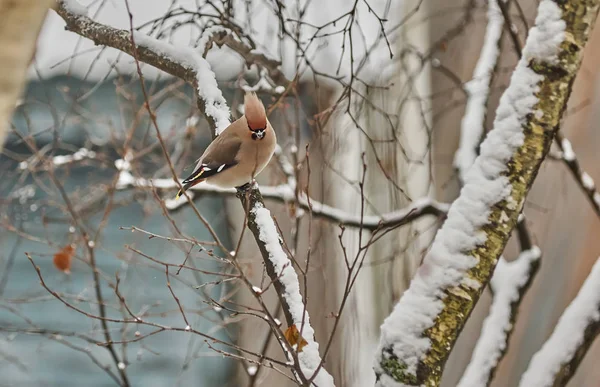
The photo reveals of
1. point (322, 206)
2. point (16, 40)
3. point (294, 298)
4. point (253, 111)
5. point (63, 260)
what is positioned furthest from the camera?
point (63, 260)

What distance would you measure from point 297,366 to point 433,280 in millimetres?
670

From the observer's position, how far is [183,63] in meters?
2.70

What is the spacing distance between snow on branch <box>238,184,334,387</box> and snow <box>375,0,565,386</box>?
22 centimetres

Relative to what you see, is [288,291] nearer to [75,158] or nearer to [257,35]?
[257,35]

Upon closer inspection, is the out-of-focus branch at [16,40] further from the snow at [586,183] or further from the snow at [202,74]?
the snow at [586,183]

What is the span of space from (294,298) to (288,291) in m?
0.03

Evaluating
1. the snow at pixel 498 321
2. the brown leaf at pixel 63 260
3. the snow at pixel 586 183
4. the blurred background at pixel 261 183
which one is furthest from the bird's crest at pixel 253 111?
the snow at pixel 586 183

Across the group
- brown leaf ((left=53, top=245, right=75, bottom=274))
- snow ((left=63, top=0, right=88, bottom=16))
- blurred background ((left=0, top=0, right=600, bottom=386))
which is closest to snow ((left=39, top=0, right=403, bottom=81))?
blurred background ((left=0, top=0, right=600, bottom=386))

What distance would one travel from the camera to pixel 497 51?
13.8 feet

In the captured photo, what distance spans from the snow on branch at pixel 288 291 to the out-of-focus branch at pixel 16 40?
3.29 feet

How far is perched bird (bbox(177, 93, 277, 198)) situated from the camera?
2803 mm

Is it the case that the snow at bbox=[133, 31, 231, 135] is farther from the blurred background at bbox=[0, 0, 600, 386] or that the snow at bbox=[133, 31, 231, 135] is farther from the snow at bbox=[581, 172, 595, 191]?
the snow at bbox=[581, 172, 595, 191]

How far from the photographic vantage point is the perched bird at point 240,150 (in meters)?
2.80

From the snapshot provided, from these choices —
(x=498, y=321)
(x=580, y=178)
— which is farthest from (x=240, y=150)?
(x=580, y=178)
